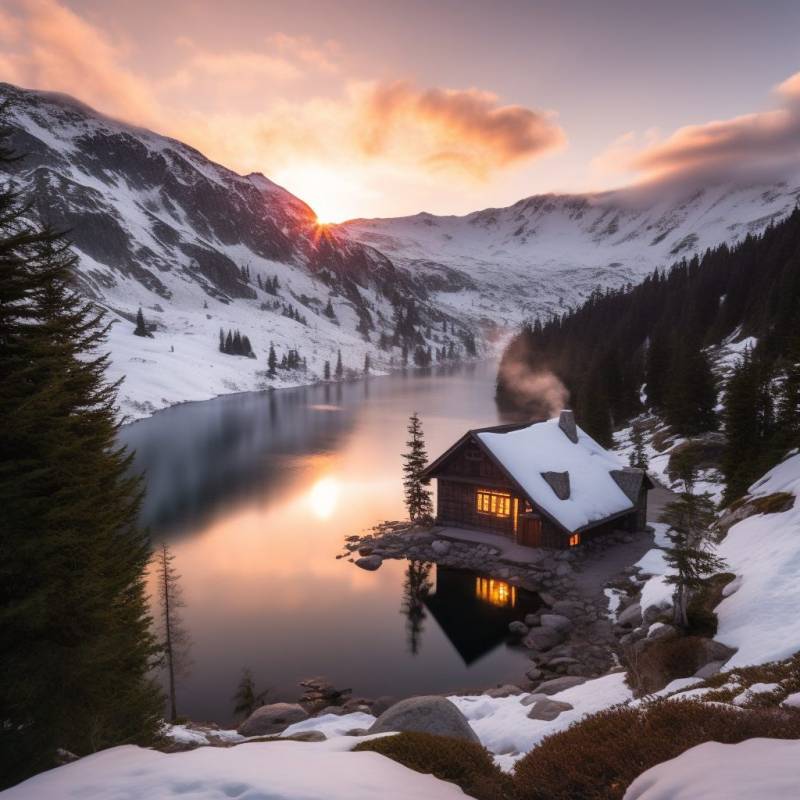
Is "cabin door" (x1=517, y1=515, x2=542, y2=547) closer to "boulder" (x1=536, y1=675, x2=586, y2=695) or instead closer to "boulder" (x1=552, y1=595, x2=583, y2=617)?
"boulder" (x1=552, y1=595, x2=583, y2=617)

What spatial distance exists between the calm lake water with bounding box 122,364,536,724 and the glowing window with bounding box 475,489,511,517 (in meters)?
5.26

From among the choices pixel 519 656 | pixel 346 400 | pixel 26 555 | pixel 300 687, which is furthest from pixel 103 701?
pixel 346 400

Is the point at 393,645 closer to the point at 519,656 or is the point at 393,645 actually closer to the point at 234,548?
the point at 519,656

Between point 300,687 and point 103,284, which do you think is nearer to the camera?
point 300,687

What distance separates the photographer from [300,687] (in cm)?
2319

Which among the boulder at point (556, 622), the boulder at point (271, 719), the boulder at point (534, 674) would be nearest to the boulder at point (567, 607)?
the boulder at point (556, 622)

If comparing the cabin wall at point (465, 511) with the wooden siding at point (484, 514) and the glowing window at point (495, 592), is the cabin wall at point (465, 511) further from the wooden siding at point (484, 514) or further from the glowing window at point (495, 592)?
the glowing window at point (495, 592)

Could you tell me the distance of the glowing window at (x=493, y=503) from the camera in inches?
1427

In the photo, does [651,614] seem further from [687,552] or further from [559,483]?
[559,483]

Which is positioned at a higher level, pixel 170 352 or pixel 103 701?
pixel 170 352

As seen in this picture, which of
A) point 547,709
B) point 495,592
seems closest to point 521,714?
point 547,709

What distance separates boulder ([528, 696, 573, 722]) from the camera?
52.0 feet

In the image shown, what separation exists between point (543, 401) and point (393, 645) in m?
88.3

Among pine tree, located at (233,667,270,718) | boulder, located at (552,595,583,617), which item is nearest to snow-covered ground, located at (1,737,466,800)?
pine tree, located at (233,667,270,718)
